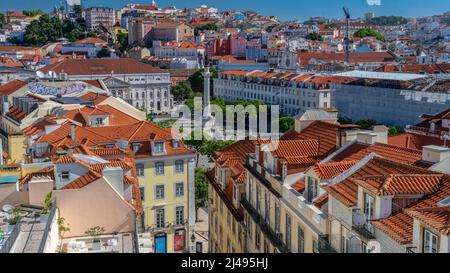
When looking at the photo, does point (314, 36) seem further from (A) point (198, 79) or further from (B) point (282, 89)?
(B) point (282, 89)

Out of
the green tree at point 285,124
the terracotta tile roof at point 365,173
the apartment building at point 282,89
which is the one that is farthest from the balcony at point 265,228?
the apartment building at point 282,89

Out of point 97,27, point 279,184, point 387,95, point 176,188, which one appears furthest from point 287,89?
point 279,184

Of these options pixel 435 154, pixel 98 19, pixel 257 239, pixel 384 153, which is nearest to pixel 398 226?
pixel 435 154

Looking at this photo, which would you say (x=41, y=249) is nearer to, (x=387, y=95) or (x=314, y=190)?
(x=314, y=190)

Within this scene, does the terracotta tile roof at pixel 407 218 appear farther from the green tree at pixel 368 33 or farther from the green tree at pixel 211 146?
the green tree at pixel 368 33

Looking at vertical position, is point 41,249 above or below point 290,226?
above

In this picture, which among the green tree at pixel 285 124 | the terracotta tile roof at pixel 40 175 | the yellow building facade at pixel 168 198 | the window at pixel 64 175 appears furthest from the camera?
the green tree at pixel 285 124
